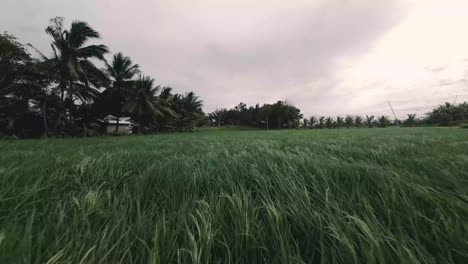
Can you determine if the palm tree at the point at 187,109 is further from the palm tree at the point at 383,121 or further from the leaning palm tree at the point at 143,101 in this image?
the palm tree at the point at 383,121

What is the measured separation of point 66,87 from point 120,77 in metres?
4.93

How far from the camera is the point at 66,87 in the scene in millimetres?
16953

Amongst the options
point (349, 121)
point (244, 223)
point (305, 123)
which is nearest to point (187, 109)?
point (244, 223)

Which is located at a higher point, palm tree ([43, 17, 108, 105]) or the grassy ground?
palm tree ([43, 17, 108, 105])

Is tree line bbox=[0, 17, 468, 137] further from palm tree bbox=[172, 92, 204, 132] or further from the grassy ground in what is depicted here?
the grassy ground

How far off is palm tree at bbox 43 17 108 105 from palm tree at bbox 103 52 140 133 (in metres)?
2.78

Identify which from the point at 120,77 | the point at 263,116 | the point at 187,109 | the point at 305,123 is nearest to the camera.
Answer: the point at 120,77

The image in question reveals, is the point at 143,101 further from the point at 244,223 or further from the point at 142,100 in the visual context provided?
the point at 244,223

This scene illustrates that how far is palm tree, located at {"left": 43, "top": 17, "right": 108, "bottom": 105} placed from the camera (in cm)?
1542

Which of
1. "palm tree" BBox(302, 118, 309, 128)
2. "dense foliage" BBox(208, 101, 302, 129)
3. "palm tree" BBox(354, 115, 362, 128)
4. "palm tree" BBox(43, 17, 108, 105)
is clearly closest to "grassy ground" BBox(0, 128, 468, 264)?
"palm tree" BBox(43, 17, 108, 105)

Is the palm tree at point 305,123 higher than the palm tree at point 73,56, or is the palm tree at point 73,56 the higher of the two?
the palm tree at point 73,56

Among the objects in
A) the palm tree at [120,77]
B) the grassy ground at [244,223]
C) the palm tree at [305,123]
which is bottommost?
the grassy ground at [244,223]

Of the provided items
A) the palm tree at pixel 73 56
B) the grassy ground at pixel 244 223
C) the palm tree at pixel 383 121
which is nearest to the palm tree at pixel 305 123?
the palm tree at pixel 383 121

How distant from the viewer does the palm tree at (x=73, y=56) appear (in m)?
15.4
